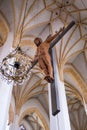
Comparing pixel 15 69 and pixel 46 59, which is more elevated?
pixel 15 69

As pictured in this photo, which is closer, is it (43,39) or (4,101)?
(4,101)

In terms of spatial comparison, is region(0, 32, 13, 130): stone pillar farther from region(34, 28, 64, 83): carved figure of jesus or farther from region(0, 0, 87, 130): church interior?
region(34, 28, 64, 83): carved figure of jesus

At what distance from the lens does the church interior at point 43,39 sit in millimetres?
10250

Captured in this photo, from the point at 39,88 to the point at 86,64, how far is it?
4.50m

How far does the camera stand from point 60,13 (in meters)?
12.2

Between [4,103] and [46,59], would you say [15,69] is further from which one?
[4,103]

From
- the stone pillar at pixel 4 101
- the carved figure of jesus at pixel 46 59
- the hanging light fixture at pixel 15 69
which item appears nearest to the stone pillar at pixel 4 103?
the stone pillar at pixel 4 101

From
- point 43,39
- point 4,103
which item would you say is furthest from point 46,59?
point 43,39

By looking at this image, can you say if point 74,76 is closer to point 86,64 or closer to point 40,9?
point 86,64

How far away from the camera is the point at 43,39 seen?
12.8m

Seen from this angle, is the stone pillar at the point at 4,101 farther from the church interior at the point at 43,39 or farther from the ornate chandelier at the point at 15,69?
the ornate chandelier at the point at 15,69

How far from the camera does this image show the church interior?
10.2 metres

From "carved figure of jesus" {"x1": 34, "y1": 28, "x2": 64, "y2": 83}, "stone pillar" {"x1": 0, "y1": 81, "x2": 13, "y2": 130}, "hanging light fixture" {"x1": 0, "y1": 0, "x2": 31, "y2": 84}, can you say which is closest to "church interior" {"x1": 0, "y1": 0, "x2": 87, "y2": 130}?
"stone pillar" {"x1": 0, "y1": 81, "x2": 13, "y2": 130}

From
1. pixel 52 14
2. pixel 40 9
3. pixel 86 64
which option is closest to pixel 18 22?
pixel 40 9
